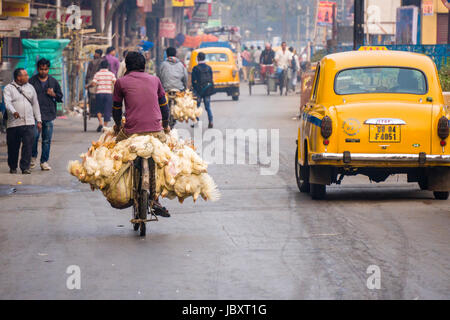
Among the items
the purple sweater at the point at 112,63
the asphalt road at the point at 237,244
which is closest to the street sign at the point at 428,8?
the purple sweater at the point at 112,63

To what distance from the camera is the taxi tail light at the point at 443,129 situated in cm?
1215

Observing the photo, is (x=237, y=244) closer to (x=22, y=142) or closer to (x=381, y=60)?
(x=381, y=60)

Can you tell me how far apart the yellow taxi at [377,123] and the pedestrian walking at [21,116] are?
488 centimetres

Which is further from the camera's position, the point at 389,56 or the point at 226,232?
the point at 389,56

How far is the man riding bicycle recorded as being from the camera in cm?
1044

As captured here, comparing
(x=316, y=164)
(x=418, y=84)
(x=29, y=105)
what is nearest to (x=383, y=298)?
(x=316, y=164)

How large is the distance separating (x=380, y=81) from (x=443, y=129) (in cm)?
120

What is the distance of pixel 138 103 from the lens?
1044 cm

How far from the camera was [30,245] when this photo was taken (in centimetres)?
969

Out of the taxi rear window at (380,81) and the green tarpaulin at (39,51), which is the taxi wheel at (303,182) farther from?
the green tarpaulin at (39,51)

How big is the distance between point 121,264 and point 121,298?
4.62 feet

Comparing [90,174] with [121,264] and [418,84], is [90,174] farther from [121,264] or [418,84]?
[418,84]

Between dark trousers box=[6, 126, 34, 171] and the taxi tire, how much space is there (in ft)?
17.6

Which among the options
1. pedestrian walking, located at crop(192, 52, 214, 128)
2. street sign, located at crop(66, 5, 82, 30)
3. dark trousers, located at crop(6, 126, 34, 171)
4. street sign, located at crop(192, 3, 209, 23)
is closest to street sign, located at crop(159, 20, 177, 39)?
street sign, located at crop(192, 3, 209, 23)
